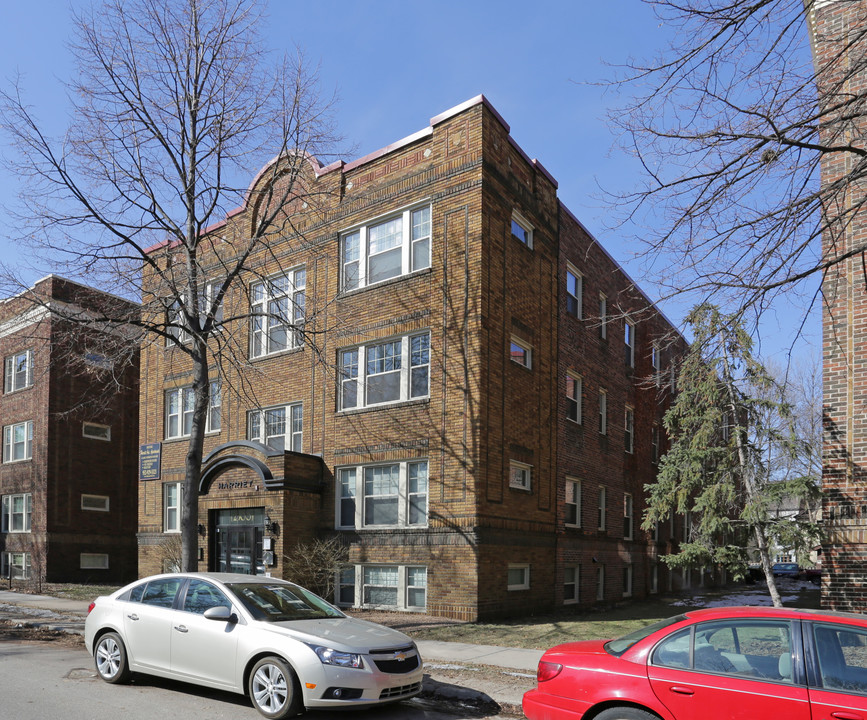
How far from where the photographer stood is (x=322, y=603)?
9.60 m

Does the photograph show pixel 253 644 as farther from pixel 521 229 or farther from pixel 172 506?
pixel 172 506

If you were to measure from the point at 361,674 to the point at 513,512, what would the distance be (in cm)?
1064

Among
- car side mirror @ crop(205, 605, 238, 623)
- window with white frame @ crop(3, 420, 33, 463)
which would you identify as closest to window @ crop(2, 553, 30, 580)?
window with white frame @ crop(3, 420, 33, 463)

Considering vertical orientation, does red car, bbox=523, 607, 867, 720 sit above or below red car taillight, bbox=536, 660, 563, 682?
above

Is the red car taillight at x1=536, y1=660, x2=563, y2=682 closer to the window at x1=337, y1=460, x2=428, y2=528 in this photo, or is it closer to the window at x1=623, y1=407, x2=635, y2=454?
the window at x1=337, y1=460, x2=428, y2=528

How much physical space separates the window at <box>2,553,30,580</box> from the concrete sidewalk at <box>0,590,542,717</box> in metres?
14.1

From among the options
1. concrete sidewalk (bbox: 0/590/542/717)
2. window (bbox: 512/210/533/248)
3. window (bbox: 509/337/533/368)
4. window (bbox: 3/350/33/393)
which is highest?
window (bbox: 512/210/533/248)

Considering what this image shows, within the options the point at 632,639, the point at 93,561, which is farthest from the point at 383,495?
the point at 93,561

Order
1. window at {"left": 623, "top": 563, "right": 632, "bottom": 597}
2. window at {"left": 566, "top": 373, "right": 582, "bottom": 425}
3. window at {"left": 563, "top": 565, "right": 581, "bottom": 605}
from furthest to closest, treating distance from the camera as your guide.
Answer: window at {"left": 623, "top": 563, "right": 632, "bottom": 597} → window at {"left": 566, "top": 373, "right": 582, "bottom": 425} → window at {"left": 563, "top": 565, "right": 581, "bottom": 605}

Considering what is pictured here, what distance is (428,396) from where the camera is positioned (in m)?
17.6

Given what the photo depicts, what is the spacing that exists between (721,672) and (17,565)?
1203 inches

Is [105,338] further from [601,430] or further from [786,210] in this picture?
[601,430]

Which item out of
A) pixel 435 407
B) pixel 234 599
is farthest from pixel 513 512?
pixel 234 599

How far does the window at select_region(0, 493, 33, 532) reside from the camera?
2919 cm
